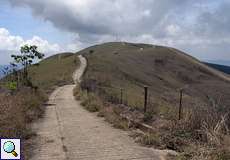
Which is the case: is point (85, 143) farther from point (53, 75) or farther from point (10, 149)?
point (53, 75)

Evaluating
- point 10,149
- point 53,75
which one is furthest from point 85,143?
point 53,75

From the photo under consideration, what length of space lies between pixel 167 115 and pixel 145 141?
321 cm

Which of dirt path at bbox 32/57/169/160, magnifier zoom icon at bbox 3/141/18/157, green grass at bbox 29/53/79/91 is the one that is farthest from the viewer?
green grass at bbox 29/53/79/91

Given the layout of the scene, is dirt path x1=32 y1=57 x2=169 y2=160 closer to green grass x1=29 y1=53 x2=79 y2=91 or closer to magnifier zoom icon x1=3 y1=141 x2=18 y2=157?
magnifier zoom icon x1=3 y1=141 x2=18 y2=157

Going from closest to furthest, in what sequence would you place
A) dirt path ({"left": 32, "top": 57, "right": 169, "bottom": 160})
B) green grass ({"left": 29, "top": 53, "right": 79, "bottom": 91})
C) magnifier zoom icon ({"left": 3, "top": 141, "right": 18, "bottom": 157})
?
1. magnifier zoom icon ({"left": 3, "top": 141, "right": 18, "bottom": 157})
2. dirt path ({"left": 32, "top": 57, "right": 169, "bottom": 160})
3. green grass ({"left": 29, "top": 53, "right": 79, "bottom": 91})

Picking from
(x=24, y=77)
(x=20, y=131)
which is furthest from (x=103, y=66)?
(x=20, y=131)

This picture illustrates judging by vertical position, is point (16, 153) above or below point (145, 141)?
above

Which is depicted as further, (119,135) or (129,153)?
(119,135)

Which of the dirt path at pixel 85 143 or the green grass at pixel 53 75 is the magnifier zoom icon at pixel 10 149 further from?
the green grass at pixel 53 75

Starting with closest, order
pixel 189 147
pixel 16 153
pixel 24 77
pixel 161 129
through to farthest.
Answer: pixel 16 153, pixel 189 147, pixel 161 129, pixel 24 77

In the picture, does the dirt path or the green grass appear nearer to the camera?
the dirt path

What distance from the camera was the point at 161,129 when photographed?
1118 centimetres

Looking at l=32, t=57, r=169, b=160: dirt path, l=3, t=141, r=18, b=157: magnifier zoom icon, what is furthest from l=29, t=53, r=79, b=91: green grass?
l=3, t=141, r=18, b=157: magnifier zoom icon

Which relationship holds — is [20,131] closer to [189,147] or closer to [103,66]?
[189,147]
